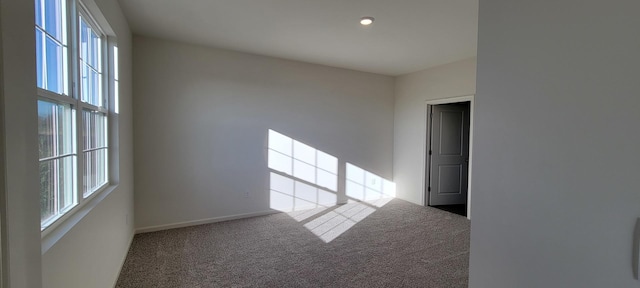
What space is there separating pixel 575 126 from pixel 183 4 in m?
3.11

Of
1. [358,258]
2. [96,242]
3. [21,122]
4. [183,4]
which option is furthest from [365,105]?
[21,122]

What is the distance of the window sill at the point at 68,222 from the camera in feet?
4.37

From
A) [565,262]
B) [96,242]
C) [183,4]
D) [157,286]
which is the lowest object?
[157,286]

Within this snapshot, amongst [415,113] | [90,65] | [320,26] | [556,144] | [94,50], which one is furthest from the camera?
[415,113]

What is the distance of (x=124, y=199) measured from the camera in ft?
9.96

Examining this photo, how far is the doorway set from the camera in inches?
211

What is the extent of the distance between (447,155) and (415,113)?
3.37 feet

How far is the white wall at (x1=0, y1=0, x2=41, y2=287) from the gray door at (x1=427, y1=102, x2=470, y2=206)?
5.31 meters

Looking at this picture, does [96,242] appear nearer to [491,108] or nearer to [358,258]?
[358,258]

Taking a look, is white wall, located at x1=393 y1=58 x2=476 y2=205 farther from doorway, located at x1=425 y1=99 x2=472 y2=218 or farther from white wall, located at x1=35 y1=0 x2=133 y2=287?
white wall, located at x1=35 y1=0 x2=133 y2=287

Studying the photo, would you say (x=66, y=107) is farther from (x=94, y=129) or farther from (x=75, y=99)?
(x=94, y=129)

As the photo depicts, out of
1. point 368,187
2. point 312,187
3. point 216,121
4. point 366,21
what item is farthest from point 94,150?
point 368,187

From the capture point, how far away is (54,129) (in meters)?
1.54

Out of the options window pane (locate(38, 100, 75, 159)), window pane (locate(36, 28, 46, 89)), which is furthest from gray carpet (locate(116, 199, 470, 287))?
window pane (locate(36, 28, 46, 89))
